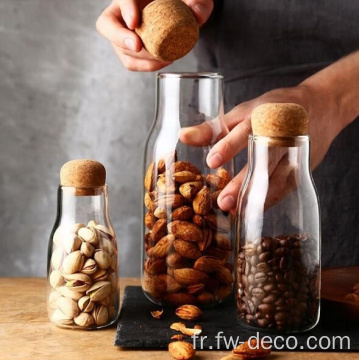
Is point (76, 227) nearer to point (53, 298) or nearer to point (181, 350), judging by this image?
point (53, 298)

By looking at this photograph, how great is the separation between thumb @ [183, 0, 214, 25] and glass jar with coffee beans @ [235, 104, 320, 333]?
27 cm

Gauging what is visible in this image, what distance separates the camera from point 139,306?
3.15ft

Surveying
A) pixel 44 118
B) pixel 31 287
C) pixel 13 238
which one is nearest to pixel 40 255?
pixel 13 238

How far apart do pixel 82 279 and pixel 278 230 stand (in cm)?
23

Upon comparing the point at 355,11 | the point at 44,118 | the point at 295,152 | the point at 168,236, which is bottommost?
the point at 168,236

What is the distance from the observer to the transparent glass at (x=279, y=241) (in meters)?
0.84

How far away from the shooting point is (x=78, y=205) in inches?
35.5

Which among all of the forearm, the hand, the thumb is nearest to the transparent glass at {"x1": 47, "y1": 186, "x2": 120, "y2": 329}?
the hand

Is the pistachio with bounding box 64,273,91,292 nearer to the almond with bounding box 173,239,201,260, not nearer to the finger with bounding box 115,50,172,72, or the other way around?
the almond with bounding box 173,239,201,260

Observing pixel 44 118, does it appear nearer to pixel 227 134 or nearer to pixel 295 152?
pixel 227 134

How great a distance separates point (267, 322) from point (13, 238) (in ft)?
3.67

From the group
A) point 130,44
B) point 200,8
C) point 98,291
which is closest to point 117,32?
point 130,44

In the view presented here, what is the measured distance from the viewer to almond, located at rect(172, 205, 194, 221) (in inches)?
36.3

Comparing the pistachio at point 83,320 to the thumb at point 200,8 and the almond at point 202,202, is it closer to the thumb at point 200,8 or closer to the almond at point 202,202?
the almond at point 202,202
